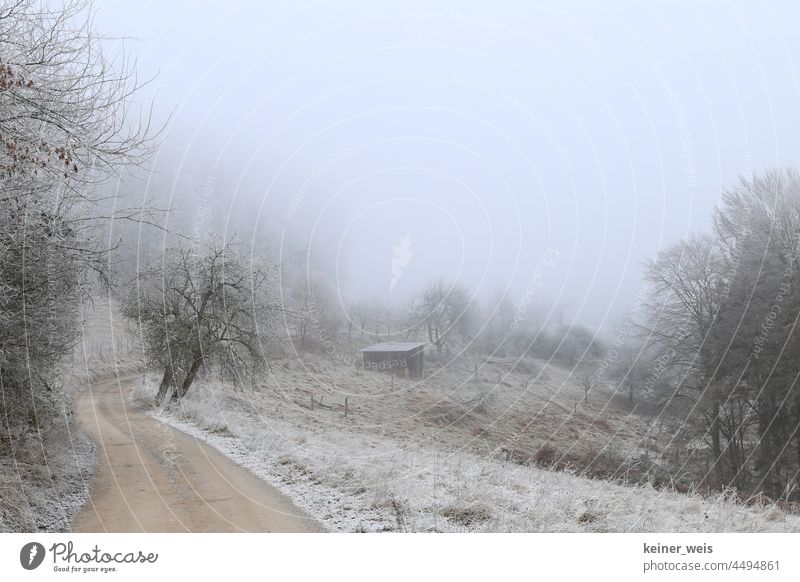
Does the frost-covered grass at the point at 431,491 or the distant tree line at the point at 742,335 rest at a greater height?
the distant tree line at the point at 742,335

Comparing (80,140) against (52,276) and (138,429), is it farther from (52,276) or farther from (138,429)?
(138,429)

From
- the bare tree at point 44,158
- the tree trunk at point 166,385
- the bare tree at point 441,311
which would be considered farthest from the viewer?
the tree trunk at point 166,385

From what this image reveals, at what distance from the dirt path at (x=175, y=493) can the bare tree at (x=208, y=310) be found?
21.5 ft

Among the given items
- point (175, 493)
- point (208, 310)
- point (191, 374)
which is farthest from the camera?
point (208, 310)

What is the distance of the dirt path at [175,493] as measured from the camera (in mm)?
8094

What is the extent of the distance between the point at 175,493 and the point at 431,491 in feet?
15.4

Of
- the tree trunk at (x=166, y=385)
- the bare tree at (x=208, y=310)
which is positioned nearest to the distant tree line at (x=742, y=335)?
the bare tree at (x=208, y=310)

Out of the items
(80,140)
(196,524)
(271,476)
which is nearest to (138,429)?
(271,476)

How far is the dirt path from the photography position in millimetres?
8094

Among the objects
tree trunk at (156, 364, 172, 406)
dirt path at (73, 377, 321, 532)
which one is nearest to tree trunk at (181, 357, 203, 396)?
tree trunk at (156, 364, 172, 406)

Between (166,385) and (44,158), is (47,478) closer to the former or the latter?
(44,158)

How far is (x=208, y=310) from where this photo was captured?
24.3 meters

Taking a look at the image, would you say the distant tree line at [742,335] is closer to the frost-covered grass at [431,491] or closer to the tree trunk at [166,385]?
the frost-covered grass at [431,491]

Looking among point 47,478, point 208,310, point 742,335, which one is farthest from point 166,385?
point 742,335
